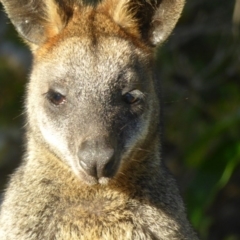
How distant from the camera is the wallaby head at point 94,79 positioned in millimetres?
5941

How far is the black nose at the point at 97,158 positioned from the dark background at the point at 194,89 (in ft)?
13.8

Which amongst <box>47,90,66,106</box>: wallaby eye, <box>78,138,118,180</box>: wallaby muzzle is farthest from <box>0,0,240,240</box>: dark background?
<box>78,138,118,180</box>: wallaby muzzle

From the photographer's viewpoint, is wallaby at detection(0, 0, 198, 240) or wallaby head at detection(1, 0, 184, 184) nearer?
wallaby head at detection(1, 0, 184, 184)

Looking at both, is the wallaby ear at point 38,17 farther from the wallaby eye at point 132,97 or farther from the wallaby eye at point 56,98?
the wallaby eye at point 132,97

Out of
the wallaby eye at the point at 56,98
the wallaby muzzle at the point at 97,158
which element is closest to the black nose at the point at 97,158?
the wallaby muzzle at the point at 97,158

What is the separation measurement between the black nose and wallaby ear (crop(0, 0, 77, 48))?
1192 millimetres

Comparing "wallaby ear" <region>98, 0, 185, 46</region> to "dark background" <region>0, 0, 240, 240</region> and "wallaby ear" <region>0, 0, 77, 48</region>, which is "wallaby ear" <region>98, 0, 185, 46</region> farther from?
"dark background" <region>0, 0, 240, 240</region>

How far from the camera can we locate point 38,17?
659cm

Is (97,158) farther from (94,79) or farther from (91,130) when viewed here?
(94,79)

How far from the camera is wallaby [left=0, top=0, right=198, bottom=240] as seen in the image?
6.07 metres

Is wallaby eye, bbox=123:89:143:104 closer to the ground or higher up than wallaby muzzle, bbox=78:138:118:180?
higher up

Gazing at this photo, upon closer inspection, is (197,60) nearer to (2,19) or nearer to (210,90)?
(210,90)

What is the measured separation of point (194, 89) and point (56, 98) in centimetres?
476

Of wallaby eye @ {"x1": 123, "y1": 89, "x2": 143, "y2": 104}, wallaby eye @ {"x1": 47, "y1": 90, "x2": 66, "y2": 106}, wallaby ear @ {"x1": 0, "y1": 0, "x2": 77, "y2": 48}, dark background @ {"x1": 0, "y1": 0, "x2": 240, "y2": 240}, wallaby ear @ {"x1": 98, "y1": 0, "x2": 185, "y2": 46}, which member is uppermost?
wallaby ear @ {"x1": 0, "y1": 0, "x2": 77, "y2": 48}
